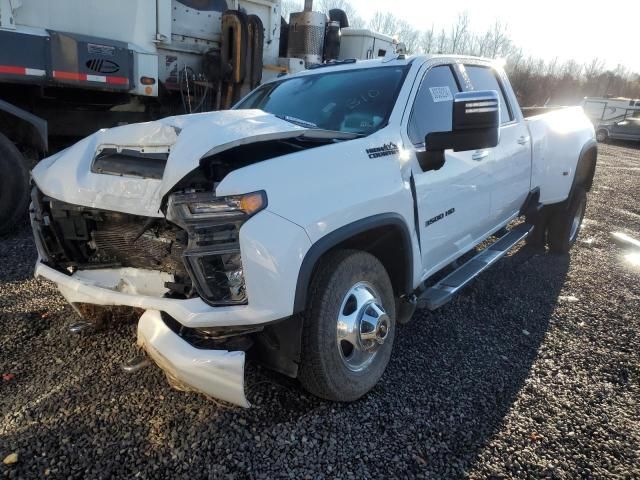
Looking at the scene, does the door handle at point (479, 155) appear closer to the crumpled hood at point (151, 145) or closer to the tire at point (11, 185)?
the crumpled hood at point (151, 145)

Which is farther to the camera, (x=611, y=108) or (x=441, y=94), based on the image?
(x=611, y=108)

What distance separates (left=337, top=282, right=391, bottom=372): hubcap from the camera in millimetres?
2518

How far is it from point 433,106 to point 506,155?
1057 millimetres

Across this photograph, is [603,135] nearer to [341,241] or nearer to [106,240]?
[341,241]

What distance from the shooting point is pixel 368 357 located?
2.75 meters

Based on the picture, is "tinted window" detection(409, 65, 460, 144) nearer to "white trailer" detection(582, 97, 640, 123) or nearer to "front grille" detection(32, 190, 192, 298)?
"front grille" detection(32, 190, 192, 298)

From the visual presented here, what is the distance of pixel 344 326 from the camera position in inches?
98.4

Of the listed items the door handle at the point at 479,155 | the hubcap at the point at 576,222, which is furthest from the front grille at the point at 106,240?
the hubcap at the point at 576,222

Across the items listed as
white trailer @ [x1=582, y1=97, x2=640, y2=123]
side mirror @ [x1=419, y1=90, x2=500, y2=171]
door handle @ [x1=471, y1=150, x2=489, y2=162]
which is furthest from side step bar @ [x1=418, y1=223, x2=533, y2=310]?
white trailer @ [x1=582, y1=97, x2=640, y2=123]

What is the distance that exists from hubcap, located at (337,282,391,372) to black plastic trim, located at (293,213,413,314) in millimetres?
307

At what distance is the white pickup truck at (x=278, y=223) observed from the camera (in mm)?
2090

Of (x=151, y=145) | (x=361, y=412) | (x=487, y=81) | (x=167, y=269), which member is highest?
(x=487, y=81)

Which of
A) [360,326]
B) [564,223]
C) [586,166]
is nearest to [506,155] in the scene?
[564,223]

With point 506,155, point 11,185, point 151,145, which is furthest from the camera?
point 11,185
